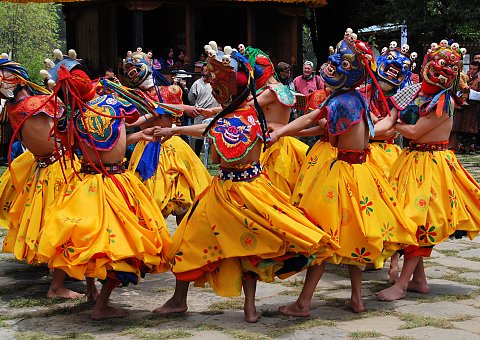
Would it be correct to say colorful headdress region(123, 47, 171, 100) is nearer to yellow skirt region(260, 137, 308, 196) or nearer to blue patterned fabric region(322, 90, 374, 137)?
yellow skirt region(260, 137, 308, 196)

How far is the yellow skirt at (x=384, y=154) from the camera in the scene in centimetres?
752

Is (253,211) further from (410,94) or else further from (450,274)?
(450,274)

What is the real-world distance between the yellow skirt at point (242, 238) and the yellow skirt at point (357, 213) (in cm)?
16

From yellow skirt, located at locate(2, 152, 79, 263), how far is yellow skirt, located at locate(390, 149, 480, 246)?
2.42m

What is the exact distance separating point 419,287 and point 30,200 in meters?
2.99

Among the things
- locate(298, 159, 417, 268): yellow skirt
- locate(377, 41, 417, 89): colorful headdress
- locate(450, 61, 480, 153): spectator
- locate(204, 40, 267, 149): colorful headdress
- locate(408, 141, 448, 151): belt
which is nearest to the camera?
locate(204, 40, 267, 149): colorful headdress

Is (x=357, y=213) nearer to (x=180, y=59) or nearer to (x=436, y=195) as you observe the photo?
(x=436, y=195)

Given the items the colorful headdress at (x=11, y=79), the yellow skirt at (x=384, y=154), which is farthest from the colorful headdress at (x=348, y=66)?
the colorful headdress at (x=11, y=79)

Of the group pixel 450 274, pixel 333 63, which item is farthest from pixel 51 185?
pixel 450 274

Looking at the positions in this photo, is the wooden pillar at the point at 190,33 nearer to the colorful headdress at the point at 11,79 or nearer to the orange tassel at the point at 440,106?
the colorful headdress at the point at 11,79

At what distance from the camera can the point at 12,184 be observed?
23.4 feet

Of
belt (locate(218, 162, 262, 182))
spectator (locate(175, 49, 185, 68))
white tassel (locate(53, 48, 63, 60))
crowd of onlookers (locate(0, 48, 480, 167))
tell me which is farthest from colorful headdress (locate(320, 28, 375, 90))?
spectator (locate(175, 49, 185, 68))

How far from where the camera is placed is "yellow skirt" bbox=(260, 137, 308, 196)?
302 inches

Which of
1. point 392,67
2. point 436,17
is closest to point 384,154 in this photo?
point 392,67
